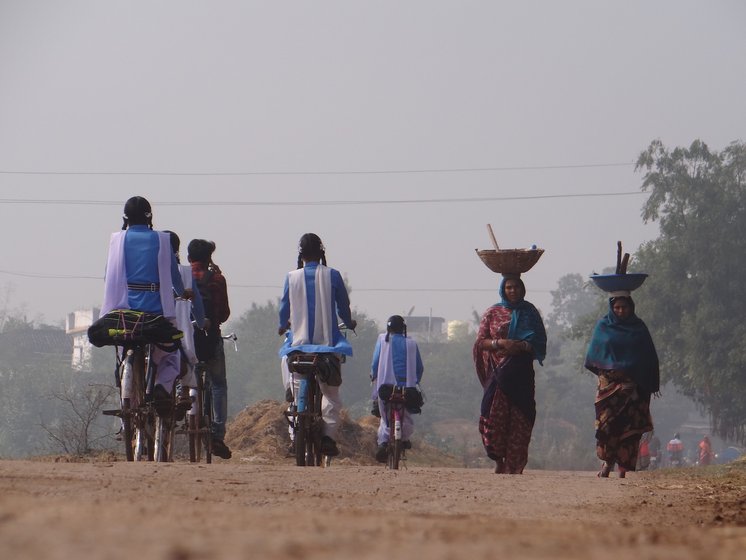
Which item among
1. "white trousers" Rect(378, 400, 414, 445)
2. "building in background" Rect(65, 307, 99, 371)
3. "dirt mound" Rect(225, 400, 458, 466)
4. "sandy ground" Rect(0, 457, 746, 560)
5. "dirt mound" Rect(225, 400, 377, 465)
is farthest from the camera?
"building in background" Rect(65, 307, 99, 371)

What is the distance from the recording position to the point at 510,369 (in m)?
14.0

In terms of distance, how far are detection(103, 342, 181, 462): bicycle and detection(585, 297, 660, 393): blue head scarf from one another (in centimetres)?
451

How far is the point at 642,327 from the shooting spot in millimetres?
14484

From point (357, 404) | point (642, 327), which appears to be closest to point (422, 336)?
point (357, 404)

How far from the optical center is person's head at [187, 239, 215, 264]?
45.9 ft

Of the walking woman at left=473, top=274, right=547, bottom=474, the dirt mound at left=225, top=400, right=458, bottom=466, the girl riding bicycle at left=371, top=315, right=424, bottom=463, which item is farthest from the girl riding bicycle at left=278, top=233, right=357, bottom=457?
the dirt mound at left=225, top=400, right=458, bottom=466

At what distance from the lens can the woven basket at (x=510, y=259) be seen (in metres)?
13.8

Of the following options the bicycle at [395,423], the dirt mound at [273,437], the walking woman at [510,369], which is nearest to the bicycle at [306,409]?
the walking woman at [510,369]

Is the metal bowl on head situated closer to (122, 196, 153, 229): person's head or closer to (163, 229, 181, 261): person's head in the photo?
(163, 229, 181, 261): person's head

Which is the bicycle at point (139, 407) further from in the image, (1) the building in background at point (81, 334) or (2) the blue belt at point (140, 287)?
(1) the building in background at point (81, 334)

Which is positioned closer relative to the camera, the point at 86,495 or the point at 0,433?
the point at 86,495

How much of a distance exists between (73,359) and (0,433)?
30.8 metres

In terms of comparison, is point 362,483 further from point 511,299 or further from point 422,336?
point 422,336

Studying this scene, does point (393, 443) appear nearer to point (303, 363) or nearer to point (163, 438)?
point (303, 363)
